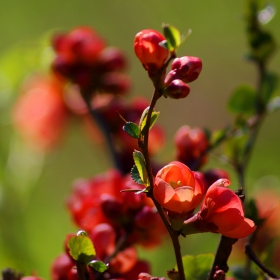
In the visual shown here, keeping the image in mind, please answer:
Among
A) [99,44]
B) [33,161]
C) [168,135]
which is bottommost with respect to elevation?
[168,135]

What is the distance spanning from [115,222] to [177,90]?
16cm

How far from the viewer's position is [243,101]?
562 millimetres

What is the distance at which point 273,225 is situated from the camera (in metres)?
0.72

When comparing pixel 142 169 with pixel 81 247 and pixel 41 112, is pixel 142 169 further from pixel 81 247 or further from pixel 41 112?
pixel 41 112

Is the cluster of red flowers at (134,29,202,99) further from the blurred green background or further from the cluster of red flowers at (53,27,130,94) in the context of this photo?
the blurred green background

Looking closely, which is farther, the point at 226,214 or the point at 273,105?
the point at 273,105

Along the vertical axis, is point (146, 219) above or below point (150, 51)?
below

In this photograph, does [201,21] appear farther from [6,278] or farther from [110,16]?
[6,278]

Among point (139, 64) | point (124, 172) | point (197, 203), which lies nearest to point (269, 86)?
point (124, 172)

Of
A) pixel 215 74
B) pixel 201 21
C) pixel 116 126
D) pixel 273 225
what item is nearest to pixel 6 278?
pixel 116 126

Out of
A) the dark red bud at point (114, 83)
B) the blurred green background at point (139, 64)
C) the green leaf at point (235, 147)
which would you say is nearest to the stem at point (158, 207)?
the green leaf at point (235, 147)

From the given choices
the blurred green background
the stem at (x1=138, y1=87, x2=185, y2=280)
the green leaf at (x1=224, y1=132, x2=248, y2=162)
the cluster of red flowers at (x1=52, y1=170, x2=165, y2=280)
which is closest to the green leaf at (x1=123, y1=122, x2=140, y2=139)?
the stem at (x1=138, y1=87, x2=185, y2=280)

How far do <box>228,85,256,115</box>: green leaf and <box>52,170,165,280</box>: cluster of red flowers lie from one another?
0.41 ft

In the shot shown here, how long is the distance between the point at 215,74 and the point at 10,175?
1.01 meters
